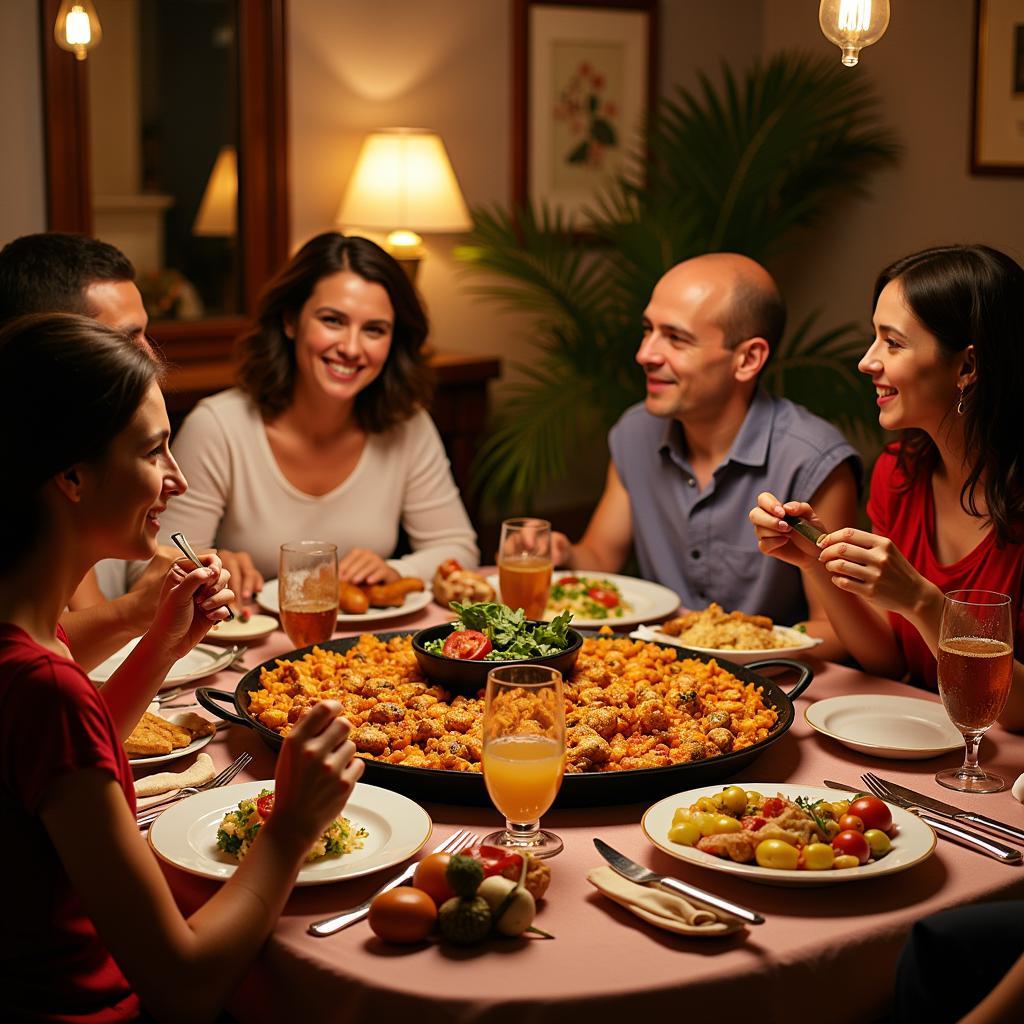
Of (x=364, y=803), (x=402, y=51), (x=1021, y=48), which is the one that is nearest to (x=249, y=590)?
(x=364, y=803)

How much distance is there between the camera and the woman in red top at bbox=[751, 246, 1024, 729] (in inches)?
85.0

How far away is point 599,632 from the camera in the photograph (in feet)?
7.37

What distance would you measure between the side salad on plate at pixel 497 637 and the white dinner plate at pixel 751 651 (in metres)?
0.28

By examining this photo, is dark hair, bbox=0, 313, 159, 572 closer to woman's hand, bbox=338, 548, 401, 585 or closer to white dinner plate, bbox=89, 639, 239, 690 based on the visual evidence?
white dinner plate, bbox=89, 639, 239, 690

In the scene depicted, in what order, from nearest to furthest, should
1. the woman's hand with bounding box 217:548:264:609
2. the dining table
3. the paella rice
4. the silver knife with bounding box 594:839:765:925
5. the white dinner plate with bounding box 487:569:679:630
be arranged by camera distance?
the dining table, the silver knife with bounding box 594:839:765:925, the paella rice, the white dinner plate with bounding box 487:569:679:630, the woman's hand with bounding box 217:548:264:609

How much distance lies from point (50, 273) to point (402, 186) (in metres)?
2.13

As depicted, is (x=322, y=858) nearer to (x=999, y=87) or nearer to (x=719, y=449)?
(x=719, y=449)

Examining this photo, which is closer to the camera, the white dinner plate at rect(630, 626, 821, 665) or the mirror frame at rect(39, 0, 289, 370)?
the white dinner plate at rect(630, 626, 821, 665)

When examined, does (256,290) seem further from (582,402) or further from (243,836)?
(243,836)

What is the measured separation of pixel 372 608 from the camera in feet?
8.21

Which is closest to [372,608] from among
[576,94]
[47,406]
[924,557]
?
[924,557]

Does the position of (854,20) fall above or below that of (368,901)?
above

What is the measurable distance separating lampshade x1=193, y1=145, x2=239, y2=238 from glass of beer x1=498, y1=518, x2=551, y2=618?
2.44 m

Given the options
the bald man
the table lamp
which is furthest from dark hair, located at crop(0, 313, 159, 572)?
the table lamp
